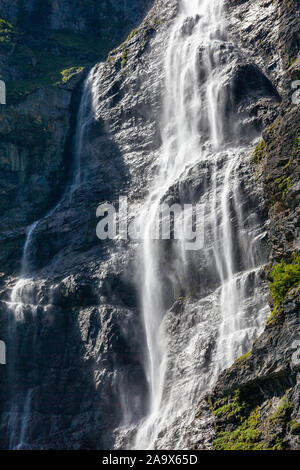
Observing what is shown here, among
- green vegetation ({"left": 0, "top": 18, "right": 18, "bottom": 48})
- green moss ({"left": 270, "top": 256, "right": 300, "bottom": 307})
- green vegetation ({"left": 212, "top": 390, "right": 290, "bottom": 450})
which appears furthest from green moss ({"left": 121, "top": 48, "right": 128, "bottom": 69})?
green vegetation ({"left": 212, "top": 390, "right": 290, "bottom": 450})

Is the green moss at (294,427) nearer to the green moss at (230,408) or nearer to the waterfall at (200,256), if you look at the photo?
the green moss at (230,408)

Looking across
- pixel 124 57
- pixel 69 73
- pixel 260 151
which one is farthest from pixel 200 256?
pixel 69 73

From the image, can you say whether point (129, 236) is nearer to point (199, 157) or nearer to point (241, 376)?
point (199, 157)

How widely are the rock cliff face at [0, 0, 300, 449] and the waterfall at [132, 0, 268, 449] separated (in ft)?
0.74

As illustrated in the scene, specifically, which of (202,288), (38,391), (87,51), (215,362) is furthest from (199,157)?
(87,51)

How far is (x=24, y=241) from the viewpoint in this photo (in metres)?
36.0

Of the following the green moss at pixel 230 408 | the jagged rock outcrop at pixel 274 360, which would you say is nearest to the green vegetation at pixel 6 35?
the jagged rock outcrop at pixel 274 360

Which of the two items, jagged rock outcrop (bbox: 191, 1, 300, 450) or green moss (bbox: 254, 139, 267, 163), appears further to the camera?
green moss (bbox: 254, 139, 267, 163)

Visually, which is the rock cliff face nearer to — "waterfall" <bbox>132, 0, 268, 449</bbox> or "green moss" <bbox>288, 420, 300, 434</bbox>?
"green moss" <bbox>288, 420, 300, 434</bbox>

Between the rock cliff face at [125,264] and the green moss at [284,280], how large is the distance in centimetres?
5

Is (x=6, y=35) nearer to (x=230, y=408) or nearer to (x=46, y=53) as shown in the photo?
(x=46, y=53)

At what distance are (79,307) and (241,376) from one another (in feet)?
40.1

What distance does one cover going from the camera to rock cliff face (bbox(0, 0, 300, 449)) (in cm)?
2159

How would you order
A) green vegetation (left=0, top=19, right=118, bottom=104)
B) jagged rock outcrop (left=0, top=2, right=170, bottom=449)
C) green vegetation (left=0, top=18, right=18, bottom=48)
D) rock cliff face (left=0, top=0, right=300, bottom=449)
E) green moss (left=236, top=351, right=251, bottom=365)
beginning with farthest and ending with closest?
Result: green vegetation (left=0, top=18, right=18, bottom=48) → green vegetation (left=0, top=19, right=118, bottom=104) → jagged rock outcrop (left=0, top=2, right=170, bottom=449) → green moss (left=236, top=351, right=251, bottom=365) → rock cliff face (left=0, top=0, right=300, bottom=449)
